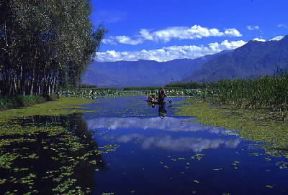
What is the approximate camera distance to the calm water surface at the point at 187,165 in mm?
14931

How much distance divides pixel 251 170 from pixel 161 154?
5.28 meters

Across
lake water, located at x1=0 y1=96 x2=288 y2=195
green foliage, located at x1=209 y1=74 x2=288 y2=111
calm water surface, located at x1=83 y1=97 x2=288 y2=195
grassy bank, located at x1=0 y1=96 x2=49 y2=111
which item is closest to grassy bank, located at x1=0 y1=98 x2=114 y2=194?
lake water, located at x1=0 y1=96 x2=288 y2=195

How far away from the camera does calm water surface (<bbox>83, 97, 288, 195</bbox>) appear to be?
14931 mm

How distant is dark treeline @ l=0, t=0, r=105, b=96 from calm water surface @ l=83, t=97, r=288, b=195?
27.7 metres

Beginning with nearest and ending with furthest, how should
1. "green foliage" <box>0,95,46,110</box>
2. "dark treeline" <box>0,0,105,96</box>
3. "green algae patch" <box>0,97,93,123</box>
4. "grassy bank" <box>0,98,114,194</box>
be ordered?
"grassy bank" <box>0,98,114,194</box> → "green algae patch" <box>0,97,93,123</box> → "green foliage" <box>0,95,46,110</box> → "dark treeline" <box>0,0,105,96</box>

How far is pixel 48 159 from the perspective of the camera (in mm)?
20109

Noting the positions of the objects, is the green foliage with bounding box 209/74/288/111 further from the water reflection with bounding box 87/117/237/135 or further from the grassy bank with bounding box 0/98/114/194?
the grassy bank with bounding box 0/98/114/194

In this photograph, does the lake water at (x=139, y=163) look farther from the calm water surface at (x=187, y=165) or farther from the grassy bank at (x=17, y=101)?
the grassy bank at (x=17, y=101)

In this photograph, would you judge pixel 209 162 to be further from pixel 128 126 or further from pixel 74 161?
pixel 128 126

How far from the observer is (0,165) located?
61.8ft

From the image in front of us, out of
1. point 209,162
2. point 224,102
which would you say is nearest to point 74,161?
point 209,162

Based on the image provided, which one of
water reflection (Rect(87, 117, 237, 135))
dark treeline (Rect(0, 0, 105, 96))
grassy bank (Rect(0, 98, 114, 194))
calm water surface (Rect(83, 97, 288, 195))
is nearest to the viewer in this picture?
calm water surface (Rect(83, 97, 288, 195))

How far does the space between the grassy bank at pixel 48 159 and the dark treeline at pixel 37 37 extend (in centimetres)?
2365

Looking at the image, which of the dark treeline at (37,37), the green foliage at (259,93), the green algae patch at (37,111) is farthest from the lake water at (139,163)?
the dark treeline at (37,37)
